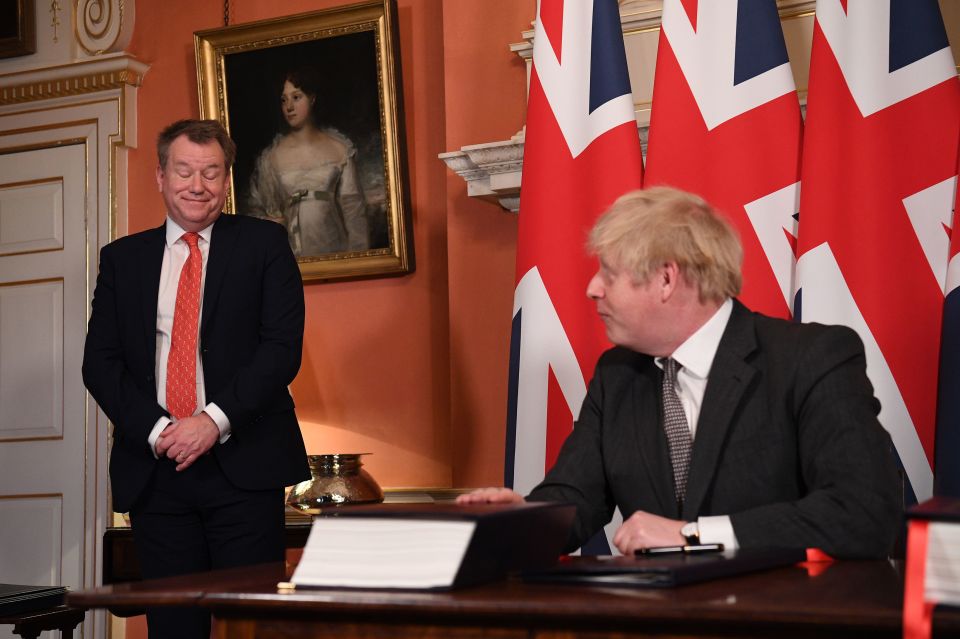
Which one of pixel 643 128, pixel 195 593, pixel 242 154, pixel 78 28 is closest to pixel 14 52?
pixel 78 28

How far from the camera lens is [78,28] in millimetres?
4828

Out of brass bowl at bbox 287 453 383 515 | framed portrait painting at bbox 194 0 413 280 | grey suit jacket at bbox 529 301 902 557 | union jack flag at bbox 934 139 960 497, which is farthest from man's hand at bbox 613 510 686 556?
framed portrait painting at bbox 194 0 413 280

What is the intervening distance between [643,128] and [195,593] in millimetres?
2522

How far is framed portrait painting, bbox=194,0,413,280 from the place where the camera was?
4.15 meters

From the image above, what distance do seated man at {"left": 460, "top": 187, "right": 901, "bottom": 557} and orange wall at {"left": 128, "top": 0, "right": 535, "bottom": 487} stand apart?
174 centimetres

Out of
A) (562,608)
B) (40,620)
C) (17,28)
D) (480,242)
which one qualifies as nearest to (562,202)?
(480,242)

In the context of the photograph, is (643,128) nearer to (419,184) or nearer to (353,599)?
(419,184)

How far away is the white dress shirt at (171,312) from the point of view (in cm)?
273

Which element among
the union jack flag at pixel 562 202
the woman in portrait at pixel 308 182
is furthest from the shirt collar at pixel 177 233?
the woman in portrait at pixel 308 182

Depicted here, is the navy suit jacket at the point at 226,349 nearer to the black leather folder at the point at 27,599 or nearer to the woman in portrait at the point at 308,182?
the black leather folder at the point at 27,599

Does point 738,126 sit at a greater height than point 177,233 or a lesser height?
greater

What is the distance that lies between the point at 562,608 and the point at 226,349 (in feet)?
6.28

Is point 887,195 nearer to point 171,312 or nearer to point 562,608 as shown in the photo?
point 171,312

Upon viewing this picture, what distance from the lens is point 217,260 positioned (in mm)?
2920
